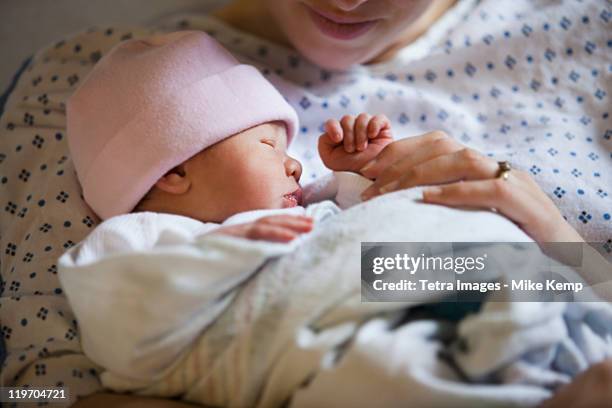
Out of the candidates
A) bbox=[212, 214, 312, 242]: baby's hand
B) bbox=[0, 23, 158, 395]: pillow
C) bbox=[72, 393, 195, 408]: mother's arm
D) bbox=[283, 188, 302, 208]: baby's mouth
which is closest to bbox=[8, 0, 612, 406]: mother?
bbox=[283, 188, 302, 208]: baby's mouth

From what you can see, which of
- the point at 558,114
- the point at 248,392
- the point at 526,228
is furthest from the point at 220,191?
the point at 558,114

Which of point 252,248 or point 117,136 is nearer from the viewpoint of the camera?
point 252,248

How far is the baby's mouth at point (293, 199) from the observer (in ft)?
3.19

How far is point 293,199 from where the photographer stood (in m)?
1.00

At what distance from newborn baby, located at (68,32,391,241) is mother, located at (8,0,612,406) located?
136 millimetres

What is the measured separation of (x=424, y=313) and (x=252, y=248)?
230 mm

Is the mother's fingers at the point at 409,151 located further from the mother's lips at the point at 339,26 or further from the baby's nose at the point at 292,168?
the mother's lips at the point at 339,26

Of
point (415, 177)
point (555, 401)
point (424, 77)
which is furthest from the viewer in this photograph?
point (424, 77)

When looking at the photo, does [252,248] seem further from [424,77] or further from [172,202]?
[424,77]

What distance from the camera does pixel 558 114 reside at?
4.06ft

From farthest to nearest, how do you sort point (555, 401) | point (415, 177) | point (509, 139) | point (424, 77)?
point (424, 77) < point (509, 139) < point (415, 177) < point (555, 401)

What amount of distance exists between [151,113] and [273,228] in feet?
0.98

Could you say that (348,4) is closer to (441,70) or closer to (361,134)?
(361,134)

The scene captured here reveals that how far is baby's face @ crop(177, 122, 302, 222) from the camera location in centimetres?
95
